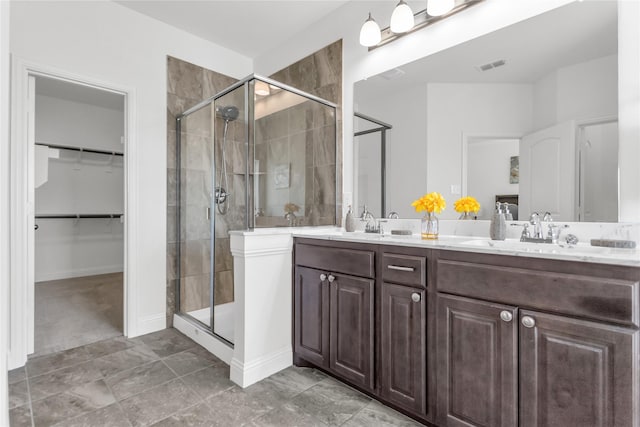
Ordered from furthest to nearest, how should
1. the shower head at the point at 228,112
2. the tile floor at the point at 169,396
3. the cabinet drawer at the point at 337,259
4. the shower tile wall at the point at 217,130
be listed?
the shower tile wall at the point at 217,130 < the shower head at the point at 228,112 < the cabinet drawer at the point at 337,259 < the tile floor at the point at 169,396

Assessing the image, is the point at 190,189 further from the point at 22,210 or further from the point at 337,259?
the point at 337,259

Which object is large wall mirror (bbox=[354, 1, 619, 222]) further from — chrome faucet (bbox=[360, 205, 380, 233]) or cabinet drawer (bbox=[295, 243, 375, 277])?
cabinet drawer (bbox=[295, 243, 375, 277])

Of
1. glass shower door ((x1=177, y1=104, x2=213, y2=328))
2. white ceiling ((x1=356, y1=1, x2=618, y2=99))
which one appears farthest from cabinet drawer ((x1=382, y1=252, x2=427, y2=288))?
glass shower door ((x1=177, y1=104, x2=213, y2=328))

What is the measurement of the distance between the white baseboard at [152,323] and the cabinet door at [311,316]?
4.78 feet

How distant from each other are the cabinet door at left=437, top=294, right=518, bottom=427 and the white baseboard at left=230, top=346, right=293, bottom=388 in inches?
40.7

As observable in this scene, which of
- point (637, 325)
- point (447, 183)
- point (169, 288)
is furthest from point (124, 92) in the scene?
point (637, 325)

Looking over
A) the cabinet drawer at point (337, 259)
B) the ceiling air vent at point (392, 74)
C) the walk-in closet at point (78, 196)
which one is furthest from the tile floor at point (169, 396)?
the ceiling air vent at point (392, 74)

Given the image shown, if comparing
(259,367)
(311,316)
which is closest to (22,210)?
(259,367)

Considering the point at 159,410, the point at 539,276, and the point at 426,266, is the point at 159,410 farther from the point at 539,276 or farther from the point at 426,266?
the point at 539,276

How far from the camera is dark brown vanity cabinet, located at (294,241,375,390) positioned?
168 cm

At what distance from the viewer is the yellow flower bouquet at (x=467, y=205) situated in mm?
1871

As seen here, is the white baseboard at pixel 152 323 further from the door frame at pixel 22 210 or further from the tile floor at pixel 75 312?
the door frame at pixel 22 210

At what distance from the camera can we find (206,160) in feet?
8.86

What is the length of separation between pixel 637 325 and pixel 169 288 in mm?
3082
